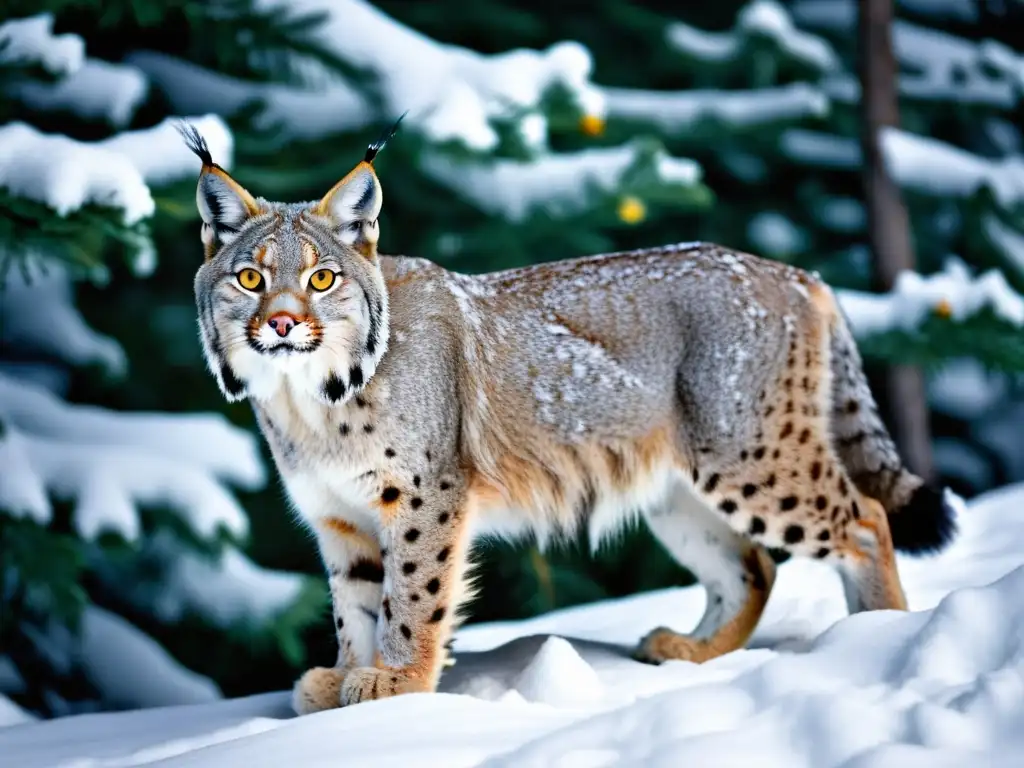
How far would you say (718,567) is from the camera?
516 centimetres

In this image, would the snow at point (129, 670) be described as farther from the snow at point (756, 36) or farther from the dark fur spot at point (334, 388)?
the snow at point (756, 36)

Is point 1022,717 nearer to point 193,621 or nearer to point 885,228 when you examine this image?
point 193,621

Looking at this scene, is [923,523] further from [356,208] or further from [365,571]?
[356,208]

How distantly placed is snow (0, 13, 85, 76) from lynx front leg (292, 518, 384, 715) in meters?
2.65

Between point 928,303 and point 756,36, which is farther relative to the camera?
point 756,36

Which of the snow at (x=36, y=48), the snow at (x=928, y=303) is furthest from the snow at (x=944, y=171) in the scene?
the snow at (x=36, y=48)

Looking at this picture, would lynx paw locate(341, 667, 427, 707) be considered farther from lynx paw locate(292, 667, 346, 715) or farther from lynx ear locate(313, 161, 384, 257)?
lynx ear locate(313, 161, 384, 257)

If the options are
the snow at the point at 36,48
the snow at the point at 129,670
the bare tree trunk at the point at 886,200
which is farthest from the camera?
the bare tree trunk at the point at 886,200

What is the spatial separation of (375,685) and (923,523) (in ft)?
7.28

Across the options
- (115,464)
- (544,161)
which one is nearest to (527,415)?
(115,464)

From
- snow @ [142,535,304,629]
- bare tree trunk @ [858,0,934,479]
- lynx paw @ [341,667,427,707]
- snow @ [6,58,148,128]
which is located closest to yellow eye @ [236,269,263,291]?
lynx paw @ [341,667,427,707]

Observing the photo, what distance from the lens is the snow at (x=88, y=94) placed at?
Answer: 6.87 meters

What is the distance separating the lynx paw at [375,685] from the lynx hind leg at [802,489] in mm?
1237

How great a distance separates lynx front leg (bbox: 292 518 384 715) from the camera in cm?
461
